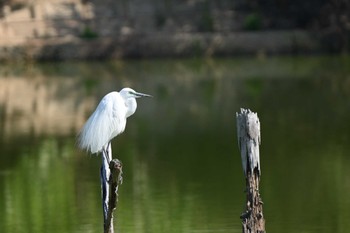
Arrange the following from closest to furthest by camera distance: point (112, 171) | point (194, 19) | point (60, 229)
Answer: point (112, 171) → point (60, 229) → point (194, 19)

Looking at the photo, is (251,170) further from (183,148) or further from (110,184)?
(183,148)

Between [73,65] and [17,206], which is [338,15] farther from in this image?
[17,206]

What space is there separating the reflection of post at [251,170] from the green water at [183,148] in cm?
240

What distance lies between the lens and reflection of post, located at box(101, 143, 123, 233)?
732 centimetres

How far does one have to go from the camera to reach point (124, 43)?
87.0 ft

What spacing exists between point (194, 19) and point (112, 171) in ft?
68.1

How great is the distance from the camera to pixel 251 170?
7434 mm

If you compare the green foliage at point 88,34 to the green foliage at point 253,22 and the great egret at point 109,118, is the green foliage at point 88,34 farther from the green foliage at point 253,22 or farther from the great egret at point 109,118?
the great egret at point 109,118

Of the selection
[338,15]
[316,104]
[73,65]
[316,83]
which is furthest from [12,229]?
[338,15]

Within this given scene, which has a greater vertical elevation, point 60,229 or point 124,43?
point 124,43

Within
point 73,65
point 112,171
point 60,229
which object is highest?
point 73,65

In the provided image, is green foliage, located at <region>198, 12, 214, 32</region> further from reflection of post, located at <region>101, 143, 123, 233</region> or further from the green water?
reflection of post, located at <region>101, 143, 123, 233</region>

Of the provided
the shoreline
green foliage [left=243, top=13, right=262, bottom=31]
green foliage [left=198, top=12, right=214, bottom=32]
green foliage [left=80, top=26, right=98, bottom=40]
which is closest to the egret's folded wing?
the shoreline

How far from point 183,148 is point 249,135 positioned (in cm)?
722
